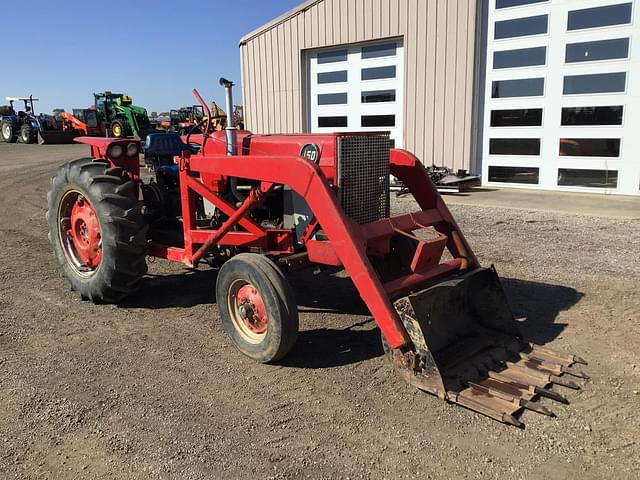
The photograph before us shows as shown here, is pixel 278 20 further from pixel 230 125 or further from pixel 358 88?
pixel 230 125

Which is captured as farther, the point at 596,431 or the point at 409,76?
the point at 409,76

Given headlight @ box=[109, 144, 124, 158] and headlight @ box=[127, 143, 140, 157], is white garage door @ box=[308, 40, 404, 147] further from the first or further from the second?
headlight @ box=[109, 144, 124, 158]

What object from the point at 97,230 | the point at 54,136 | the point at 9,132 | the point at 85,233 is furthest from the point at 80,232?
the point at 9,132

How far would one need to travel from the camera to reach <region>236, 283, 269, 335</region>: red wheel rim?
3.77m

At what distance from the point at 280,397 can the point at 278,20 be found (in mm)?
11892

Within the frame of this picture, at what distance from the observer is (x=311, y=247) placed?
154 inches

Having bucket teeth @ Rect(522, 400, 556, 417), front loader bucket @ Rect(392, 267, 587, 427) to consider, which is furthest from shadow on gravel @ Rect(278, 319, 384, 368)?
bucket teeth @ Rect(522, 400, 556, 417)

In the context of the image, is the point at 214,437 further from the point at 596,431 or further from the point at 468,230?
the point at 468,230

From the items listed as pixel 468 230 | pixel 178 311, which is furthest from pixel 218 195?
pixel 468 230

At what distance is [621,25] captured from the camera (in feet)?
30.5

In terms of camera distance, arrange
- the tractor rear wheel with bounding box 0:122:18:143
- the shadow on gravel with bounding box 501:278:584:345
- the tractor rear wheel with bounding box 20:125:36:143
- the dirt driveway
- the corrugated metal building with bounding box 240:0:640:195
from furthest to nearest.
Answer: the tractor rear wheel with bounding box 0:122:18:143 → the tractor rear wheel with bounding box 20:125:36:143 → the corrugated metal building with bounding box 240:0:640:195 → the shadow on gravel with bounding box 501:278:584:345 → the dirt driveway

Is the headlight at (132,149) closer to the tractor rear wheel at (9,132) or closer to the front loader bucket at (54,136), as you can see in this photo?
the front loader bucket at (54,136)

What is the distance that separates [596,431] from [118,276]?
3750mm

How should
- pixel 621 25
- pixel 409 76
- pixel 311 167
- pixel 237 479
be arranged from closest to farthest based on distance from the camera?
pixel 237 479, pixel 311 167, pixel 621 25, pixel 409 76
